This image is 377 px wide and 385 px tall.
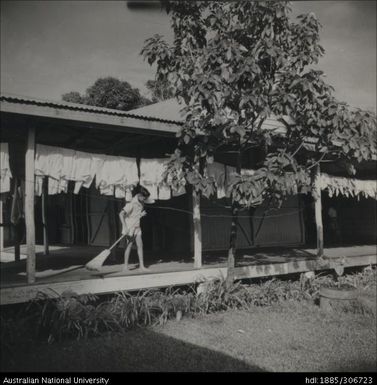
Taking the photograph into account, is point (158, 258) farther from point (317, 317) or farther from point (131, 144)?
point (317, 317)

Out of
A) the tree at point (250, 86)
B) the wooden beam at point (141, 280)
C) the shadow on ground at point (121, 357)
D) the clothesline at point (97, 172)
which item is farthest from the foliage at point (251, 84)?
the shadow on ground at point (121, 357)

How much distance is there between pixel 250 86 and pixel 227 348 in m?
4.06

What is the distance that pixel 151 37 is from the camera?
7223 millimetres

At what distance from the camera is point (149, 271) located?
7.91 metres

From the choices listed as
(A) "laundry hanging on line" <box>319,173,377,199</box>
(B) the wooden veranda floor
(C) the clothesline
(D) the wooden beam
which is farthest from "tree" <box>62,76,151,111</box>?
(C) the clothesline

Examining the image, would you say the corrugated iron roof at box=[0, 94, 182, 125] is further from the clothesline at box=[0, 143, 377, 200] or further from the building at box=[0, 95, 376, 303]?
the clothesline at box=[0, 143, 377, 200]

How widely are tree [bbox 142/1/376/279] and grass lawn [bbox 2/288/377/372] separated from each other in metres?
2.16

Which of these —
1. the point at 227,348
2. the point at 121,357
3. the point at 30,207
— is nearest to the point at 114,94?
the point at 30,207

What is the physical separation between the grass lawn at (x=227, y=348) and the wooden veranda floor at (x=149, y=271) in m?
0.87

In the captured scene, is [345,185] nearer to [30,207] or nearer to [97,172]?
[97,172]

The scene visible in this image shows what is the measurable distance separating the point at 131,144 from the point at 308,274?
16.7ft

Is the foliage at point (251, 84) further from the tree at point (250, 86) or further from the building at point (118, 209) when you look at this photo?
the building at point (118, 209)

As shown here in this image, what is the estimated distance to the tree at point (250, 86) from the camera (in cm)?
669

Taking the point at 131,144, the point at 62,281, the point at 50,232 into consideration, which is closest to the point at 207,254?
the point at 131,144
